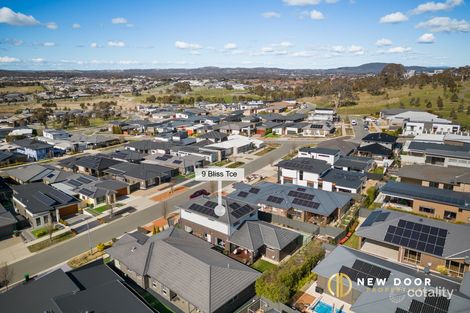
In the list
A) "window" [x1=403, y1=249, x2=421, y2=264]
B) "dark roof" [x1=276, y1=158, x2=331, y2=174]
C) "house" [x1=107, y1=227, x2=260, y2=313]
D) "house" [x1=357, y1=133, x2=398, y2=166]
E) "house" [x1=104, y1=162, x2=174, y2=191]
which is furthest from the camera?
"house" [x1=357, y1=133, x2=398, y2=166]

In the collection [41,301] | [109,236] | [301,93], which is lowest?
[109,236]

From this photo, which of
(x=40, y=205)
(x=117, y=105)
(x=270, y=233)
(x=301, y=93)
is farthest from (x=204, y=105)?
(x=270, y=233)

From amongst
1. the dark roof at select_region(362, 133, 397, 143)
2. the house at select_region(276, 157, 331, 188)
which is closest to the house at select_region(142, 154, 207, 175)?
the house at select_region(276, 157, 331, 188)

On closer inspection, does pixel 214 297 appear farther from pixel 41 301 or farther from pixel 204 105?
pixel 204 105

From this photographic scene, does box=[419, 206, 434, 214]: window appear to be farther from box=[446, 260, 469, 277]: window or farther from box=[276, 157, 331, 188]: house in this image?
box=[276, 157, 331, 188]: house

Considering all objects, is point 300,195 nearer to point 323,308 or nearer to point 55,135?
point 323,308

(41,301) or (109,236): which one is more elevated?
(41,301)
